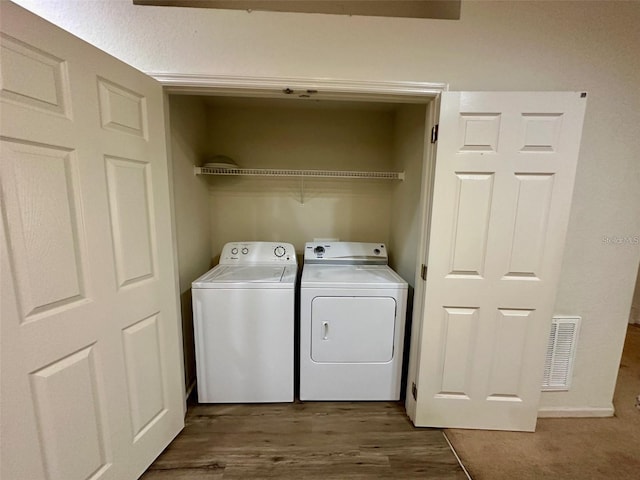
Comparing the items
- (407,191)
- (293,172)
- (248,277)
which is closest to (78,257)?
(248,277)

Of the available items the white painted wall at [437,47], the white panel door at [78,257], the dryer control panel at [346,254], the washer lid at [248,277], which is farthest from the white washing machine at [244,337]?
the white painted wall at [437,47]

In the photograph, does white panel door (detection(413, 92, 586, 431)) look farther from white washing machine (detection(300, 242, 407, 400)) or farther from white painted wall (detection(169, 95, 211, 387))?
white painted wall (detection(169, 95, 211, 387))

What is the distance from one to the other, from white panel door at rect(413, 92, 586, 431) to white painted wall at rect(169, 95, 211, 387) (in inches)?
64.3

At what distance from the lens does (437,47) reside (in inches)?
54.3

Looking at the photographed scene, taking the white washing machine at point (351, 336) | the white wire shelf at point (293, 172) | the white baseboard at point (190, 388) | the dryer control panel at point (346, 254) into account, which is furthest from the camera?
the dryer control panel at point (346, 254)

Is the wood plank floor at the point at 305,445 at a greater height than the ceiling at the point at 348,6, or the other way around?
the ceiling at the point at 348,6

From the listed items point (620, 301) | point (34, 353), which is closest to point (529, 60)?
point (620, 301)

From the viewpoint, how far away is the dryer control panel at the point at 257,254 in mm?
2236

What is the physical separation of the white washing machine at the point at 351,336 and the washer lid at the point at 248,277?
17cm

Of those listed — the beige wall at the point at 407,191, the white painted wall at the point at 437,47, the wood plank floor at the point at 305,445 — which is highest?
the white painted wall at the point at 437,47

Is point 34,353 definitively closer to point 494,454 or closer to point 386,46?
point 386,46

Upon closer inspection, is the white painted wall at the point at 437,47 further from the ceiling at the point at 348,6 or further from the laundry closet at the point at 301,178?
the laundry closet at the point at 301,178

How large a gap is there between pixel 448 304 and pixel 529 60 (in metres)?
1.40

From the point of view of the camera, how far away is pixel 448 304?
152 cm
